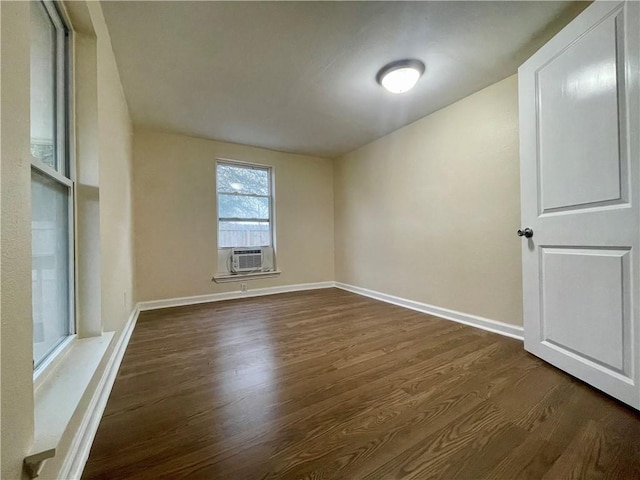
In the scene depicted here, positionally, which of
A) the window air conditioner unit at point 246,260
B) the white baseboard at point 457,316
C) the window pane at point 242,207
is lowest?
Result: the white baseboard at point 457,316

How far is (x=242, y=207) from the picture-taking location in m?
3.81

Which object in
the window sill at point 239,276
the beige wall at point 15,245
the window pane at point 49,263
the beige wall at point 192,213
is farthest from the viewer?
the window sill at point 239,276

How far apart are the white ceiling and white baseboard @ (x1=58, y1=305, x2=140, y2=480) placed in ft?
7.00

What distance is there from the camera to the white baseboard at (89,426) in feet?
2.81

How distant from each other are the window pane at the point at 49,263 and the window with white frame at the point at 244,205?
241cm

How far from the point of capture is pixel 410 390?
138 centimetres

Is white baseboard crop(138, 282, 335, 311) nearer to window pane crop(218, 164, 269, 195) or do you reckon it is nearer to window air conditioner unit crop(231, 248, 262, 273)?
window air conditioner unit crop(231, 248, 262, 273)

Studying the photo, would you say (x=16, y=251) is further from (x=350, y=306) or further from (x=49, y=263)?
(x=350, y=306)

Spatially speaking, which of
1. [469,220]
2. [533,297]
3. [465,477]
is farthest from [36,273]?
[469,220]

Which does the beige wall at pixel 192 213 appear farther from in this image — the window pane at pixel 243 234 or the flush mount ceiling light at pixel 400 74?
the flush mount ceiling light at pixel 400 74

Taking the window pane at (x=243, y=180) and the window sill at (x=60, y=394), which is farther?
the window pane at (x=243, y=180)

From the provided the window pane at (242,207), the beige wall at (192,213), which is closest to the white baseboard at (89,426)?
the beige wall at (192,213)

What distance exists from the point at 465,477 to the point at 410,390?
1.64 feet

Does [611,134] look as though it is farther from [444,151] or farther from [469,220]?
[444,151]
